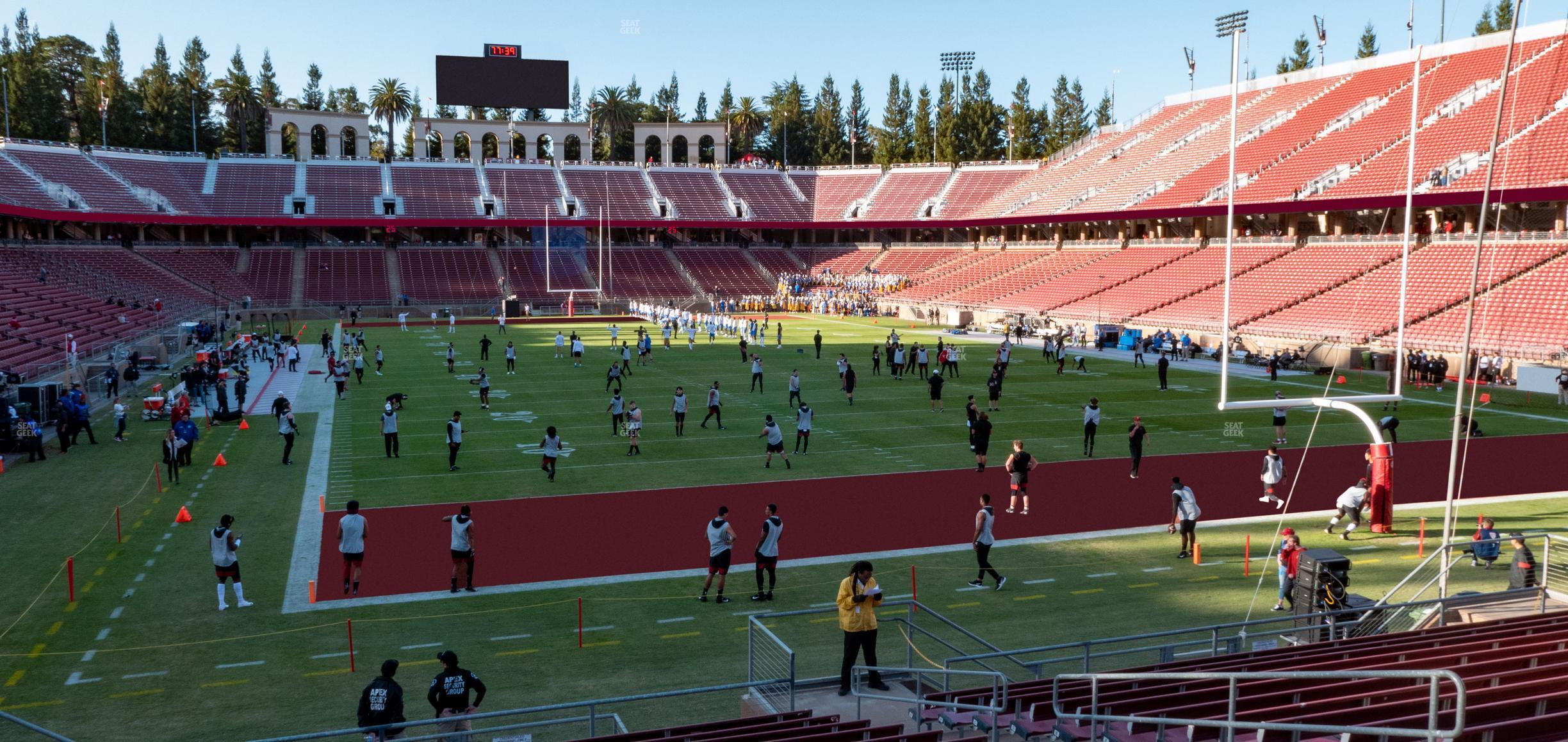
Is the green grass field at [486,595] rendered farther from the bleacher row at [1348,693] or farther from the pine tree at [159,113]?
the pine tree at [159,113]

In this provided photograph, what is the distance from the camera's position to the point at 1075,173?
8300cm

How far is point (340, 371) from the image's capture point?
111 ft

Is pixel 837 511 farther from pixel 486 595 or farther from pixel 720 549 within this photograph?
pixel 486 595

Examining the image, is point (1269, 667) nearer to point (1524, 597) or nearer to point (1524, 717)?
point (1524, 717)

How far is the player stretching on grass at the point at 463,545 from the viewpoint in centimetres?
1423

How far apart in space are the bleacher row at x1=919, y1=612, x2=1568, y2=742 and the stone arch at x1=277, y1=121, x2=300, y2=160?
318ft

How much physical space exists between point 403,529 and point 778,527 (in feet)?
24.6

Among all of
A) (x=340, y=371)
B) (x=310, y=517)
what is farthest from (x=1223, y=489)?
(x=340, y=371)

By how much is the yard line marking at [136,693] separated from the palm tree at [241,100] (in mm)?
109167

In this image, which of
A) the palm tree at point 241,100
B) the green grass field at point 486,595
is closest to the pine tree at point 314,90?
the palm tree at point 241,100

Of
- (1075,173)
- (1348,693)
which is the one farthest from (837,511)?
(1075,173)

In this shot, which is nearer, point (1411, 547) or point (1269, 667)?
point (1269, 667)

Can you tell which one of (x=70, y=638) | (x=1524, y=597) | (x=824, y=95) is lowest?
(x=70, y=638)

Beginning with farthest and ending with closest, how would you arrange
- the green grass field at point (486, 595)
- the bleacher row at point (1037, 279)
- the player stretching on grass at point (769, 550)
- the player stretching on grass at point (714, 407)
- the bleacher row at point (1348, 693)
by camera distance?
the bleacher row at point (1037, 279), the player stretching on grass at point (714, 407), the player stretching on grass at point (769, 550), the green grass field at point (486, 595), the bleacher row at point (1348, 693)
